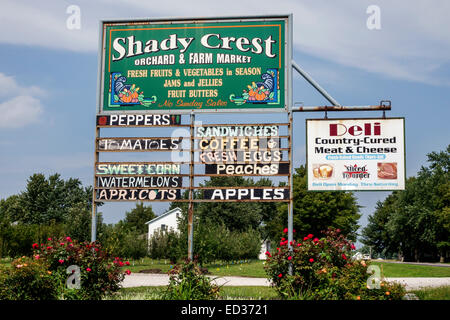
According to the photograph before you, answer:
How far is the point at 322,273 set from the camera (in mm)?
14469

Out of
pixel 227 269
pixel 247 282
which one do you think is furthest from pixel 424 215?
pixel 247 282

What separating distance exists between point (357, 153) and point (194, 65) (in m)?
6.59

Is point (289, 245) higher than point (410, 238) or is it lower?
higher

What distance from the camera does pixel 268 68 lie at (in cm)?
1738

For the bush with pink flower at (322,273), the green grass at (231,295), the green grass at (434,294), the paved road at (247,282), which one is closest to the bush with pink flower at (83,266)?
the green grass at (231,295)

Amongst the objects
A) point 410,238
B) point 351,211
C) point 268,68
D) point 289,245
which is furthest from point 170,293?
point 410,238

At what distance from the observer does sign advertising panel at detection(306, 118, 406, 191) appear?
55.0 feet

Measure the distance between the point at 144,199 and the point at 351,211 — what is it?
3822 centimetres

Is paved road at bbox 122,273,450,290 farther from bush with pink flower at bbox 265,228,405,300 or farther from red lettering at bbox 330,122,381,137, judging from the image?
red lettering at bbox 330,122,381,137

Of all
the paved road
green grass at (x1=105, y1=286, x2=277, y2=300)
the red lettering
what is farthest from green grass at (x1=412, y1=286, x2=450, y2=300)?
Answer: the red lettering

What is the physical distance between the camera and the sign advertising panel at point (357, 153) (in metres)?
16.8

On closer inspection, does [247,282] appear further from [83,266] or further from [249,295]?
[83,266]
